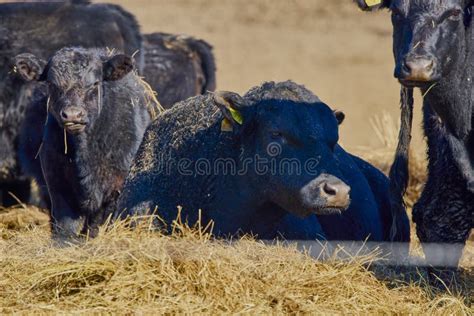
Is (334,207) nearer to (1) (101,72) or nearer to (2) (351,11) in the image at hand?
(1) (101,72)

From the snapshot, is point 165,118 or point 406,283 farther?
point 165,118

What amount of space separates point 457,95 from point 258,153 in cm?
109

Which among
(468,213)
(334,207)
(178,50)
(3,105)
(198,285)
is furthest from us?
(178,50)

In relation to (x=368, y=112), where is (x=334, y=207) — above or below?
above

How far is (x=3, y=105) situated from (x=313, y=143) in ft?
15.1

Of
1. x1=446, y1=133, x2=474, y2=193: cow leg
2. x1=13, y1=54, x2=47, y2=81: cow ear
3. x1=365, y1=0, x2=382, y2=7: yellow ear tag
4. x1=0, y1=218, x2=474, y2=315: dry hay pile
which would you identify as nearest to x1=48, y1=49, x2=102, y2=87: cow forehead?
x1=13, y1=54, x2=47, y2=81: cow ear

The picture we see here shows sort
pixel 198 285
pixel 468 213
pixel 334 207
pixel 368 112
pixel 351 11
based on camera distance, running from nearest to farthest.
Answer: pixel 198 285 → pixel 334 207 → pixel 468 213 → pixel 368 112 → pixel 351 11

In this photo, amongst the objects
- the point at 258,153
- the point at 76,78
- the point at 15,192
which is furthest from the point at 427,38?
the point at 15,192

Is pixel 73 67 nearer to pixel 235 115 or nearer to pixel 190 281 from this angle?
pixel 235 115

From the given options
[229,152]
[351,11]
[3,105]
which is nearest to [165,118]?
[229,152]

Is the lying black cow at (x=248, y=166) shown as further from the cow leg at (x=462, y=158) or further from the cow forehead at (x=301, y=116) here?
the cow leg at (x=462, y=158)

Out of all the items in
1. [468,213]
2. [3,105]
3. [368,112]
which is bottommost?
[368,112]

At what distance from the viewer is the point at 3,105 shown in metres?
10.1

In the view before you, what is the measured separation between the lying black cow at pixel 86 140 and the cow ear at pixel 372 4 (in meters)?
1.94
